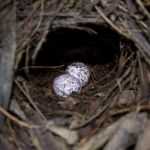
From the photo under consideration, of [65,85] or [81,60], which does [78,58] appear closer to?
[81,60]

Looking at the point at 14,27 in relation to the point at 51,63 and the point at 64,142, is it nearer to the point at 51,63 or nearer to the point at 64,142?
the point at 64,142

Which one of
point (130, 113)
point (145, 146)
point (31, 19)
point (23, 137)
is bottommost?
point (145, 146)

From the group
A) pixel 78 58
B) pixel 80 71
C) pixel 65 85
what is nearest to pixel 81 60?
pixel 78 58

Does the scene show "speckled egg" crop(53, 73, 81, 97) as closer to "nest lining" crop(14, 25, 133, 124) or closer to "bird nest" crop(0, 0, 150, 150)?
"nest lining" crop(14, 25, 133, 124)

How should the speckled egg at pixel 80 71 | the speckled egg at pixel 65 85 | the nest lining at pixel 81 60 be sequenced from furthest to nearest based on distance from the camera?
the speckled egg at pixel 80 71 < the speckled egg at pixel 65 85 < the nest lining at pixel 81 60

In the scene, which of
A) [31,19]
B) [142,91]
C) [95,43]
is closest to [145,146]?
[142,91]

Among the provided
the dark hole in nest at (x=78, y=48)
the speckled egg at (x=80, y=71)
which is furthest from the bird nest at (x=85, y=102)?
the speckled egg at (x=80, y=71)

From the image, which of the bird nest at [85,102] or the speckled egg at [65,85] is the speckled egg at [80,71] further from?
the bird nest at [85,102]
